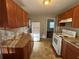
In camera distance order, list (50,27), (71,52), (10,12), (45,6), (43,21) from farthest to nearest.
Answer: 1. (50,27)
2. (43,21)
3. (45,6)
4. (71,52)
5. (10,12)

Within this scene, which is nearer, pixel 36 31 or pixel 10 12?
pixel 10 12

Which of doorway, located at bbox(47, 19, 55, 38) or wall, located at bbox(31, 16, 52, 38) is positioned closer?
wall, located at bbox(31, 16, 52, 38)

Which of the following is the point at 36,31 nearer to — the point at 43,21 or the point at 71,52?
the point at 43,21

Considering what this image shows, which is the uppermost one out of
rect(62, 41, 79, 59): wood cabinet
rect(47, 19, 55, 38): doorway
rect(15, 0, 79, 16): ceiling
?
rect(15, 0, 79, 16): ceiling

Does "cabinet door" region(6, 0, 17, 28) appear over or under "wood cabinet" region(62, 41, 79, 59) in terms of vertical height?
over

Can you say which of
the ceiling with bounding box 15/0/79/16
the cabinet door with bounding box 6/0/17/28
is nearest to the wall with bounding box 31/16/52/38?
the ceiling with bounding box 15/0/79/16

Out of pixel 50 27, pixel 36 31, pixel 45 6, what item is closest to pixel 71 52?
pixel 45 6

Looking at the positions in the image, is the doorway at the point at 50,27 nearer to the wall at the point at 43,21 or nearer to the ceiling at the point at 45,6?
the wall at the point at 43,21

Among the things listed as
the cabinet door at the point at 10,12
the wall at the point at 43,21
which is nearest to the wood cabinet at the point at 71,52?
the cabinet door at the point at 10,12

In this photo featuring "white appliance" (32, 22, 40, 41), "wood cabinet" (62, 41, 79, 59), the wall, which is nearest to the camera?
"wood cabinet" (62, 41, 79, 59)

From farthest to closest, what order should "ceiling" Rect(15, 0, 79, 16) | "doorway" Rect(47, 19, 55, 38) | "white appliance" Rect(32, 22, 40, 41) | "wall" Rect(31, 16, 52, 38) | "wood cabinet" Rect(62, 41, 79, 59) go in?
1. "doorway" Rect(47, 19, 55, 38)
2. "wall" Rect(31, 16, 52, 38)
3. "white appliance" Rect(32, 22, 40, 41)
4. "ceiling" Rect(15, 0, 79, 16)
5. "wood cabinet" Rect(62, 41, 79, 59)

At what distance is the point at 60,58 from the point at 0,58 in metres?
2.43

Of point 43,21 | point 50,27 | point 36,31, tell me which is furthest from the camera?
point 50,27

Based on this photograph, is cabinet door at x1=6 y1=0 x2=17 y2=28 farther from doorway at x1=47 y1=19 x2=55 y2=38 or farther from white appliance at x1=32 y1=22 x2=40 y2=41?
doorway at x1=47 y1=19 x2=55 y2=38
